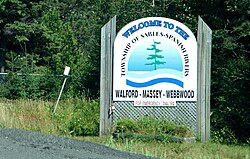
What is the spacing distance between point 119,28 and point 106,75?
9196 millimetres

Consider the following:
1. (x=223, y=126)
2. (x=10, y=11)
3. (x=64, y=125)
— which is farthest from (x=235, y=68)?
(x=10, y=11)

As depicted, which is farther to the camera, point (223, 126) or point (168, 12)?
point (168, 12)

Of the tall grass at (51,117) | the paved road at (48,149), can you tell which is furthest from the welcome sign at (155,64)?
the paved road at (48,149)

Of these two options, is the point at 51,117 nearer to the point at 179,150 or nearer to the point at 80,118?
the point at 80,118

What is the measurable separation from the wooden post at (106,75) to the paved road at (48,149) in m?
2.96

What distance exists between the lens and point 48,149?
435 inches

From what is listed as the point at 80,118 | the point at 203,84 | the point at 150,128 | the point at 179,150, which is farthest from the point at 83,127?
the point at 179,150

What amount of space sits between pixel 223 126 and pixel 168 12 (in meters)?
6.49

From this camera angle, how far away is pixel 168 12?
2277 centimetres

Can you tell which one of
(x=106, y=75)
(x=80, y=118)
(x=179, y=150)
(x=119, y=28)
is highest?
(x=119, y=28)

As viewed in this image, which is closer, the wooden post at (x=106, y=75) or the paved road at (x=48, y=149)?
the paved road at (x=48, y=149)

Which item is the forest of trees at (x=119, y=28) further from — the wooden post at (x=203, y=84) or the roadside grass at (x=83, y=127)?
the roadside grass at (x=83, y=127)

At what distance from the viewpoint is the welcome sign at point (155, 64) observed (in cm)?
1522

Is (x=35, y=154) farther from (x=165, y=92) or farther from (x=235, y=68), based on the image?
(x=235, y=68)
